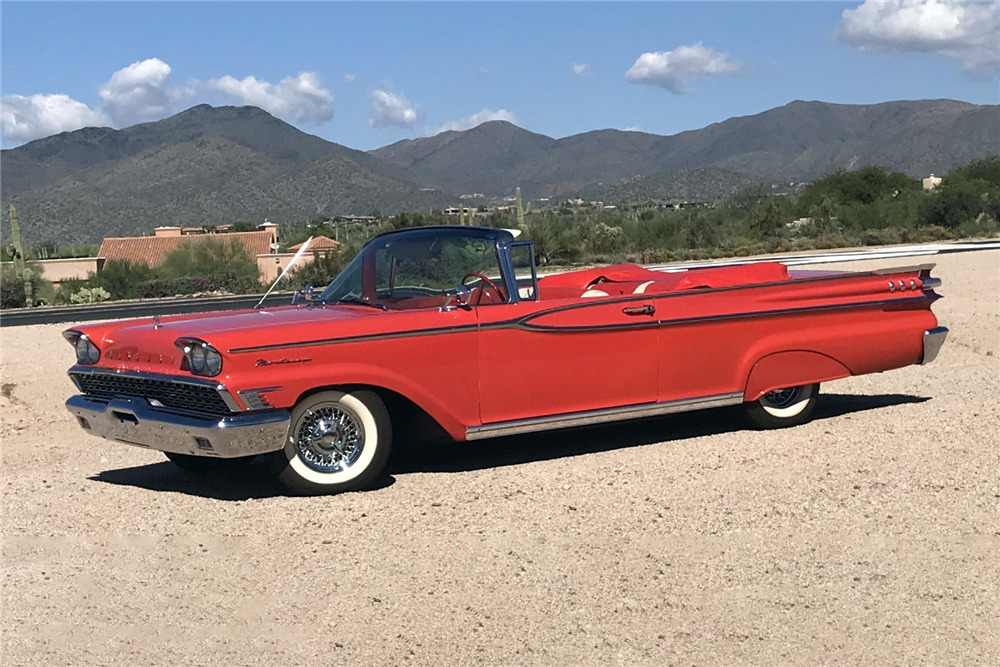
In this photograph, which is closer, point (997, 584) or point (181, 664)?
point (181, 664)

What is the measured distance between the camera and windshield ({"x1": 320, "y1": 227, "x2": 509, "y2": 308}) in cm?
715

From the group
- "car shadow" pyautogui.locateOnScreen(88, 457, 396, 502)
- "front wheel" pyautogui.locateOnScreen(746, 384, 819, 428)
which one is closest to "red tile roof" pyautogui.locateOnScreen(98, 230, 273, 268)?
"car shadow" pyautogui.locateOnScreen(88, 457, 396, 502)

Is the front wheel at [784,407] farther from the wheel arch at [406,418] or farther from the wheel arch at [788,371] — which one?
the wheel arch at [406,418]

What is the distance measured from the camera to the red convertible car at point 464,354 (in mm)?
6383

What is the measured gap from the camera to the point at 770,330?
7863 millimetres

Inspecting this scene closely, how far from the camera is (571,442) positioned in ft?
26.3

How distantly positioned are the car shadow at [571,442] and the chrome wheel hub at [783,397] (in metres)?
0.21

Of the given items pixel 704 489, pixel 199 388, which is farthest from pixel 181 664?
pixel 704 489

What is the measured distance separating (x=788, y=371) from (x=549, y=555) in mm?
3081

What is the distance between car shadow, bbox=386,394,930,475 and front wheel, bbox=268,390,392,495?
0.68 m

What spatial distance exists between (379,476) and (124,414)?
143cm

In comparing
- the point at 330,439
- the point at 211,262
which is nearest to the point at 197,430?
the point at 330,439

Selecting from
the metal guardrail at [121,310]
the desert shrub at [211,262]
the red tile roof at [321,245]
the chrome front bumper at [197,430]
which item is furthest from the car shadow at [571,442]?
the desert shrub at [211,262]

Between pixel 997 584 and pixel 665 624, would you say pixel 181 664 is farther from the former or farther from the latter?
pixel 997 584
